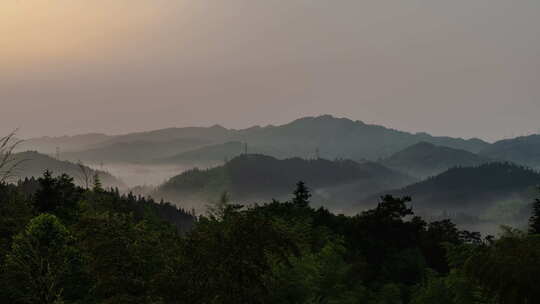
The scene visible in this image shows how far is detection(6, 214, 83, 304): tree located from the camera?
20.1m

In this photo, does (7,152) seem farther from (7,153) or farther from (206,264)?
(206,264)

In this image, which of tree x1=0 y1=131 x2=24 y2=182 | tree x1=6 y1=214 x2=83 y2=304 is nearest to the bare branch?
tree x1=0 y1=131 x2=24 y2=182

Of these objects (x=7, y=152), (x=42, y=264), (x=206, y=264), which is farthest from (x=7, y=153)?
(x=42, y=264)

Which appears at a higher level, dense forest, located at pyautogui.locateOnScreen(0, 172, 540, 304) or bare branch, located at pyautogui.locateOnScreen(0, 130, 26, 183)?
bare branch, located at pyautogui.locateOnScreen(0, 130, 26, 183)

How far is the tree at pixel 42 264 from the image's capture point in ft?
66.0

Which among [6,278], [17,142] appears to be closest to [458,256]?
[17,142]

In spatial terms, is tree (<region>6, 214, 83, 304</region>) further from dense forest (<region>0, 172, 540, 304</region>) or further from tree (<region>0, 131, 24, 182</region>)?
tree (<region>0, 131, 24, 182</region>)

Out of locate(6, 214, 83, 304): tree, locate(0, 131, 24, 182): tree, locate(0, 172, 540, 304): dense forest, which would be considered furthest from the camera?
locate(6, 214, 83, 304): tree

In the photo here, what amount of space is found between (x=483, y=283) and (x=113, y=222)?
40.2ft

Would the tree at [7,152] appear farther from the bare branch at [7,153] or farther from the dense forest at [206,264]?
the dense forest at [206,264]

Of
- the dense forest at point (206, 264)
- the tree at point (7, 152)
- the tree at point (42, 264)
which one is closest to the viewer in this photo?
the tree at point (7, 152)

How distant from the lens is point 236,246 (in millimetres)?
13867

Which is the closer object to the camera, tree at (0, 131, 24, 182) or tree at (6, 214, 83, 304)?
tree at (0, 131, 24, 182)

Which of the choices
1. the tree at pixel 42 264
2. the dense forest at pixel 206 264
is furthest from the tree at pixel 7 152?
the tree at pixel 42 264
